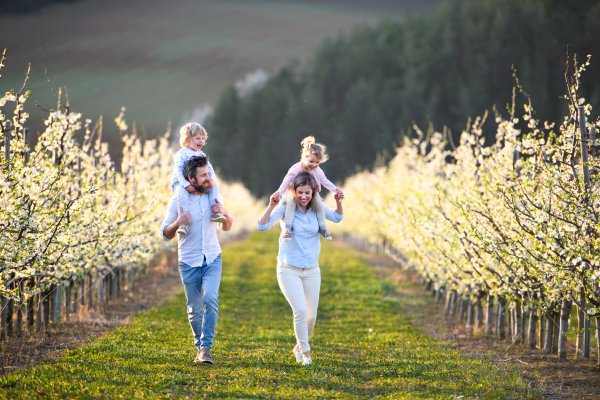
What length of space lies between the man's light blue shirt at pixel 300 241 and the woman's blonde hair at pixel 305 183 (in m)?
0.11

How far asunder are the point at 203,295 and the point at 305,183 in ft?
5.62

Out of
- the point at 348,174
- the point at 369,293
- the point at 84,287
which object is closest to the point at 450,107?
the point at 348,174

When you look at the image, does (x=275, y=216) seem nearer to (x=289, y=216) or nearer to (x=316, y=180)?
(x=289, y=216)

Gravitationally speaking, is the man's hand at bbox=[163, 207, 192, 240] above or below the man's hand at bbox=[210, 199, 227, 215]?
below

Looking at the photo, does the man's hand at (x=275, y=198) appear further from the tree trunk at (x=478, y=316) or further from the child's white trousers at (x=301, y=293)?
the tree trunk at (x=478, y=316)

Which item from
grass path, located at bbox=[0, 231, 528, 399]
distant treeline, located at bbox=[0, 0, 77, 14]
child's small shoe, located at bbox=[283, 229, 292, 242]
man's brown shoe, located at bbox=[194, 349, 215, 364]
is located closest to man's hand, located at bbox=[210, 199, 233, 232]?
child's small shoe, located at bbox=[283, 229, 292, 242]

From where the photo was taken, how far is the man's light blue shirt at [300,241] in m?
6.20

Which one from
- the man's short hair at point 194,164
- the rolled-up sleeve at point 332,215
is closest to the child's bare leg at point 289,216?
the rolled-up sleeve at point 332,215

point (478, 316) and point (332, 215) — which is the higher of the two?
point (332, 215)

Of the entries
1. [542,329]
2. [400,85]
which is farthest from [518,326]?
[400,85]

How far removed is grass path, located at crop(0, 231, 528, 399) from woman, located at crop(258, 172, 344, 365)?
1.84 feet

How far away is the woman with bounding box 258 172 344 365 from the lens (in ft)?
20.1

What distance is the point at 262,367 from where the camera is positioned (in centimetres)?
630

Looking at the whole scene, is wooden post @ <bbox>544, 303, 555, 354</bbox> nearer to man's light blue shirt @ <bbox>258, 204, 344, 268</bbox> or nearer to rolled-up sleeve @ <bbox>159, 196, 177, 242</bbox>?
man's light blue shirt @ <bbox>258, 204, 344, 268</bbox>
